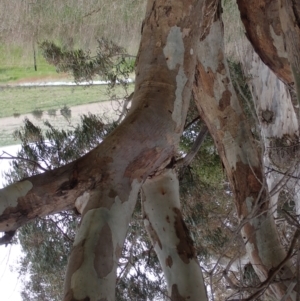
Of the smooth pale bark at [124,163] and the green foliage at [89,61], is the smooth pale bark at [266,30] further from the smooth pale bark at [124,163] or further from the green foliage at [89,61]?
the green foliage at [89,61]

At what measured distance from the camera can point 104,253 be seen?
774mm

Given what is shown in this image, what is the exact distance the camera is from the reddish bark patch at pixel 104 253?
74 centimetres

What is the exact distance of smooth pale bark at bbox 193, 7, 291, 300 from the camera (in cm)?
146

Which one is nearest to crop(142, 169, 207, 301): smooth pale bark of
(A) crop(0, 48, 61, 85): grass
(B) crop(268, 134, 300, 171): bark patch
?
(B) crop(268, 134, 300, 171): bark patch

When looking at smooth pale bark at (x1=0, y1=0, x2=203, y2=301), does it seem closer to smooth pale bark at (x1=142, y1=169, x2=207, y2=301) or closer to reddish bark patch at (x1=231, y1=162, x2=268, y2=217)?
smooth pale bark at (x1=142, y1=169, x2=207, y2=301)

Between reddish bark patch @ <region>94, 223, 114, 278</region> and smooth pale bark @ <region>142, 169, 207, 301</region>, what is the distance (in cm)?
46

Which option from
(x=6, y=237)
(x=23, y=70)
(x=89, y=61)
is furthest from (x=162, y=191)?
(x=23, y=70)

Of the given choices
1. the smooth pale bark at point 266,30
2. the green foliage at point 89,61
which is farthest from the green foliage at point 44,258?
the smooth pale bark at point 266,30

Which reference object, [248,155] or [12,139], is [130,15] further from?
[248,155]

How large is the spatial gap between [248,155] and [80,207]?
2.51 feet

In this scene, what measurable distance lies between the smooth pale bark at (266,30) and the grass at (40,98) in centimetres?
266

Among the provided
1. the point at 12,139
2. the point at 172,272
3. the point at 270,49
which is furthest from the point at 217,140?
the point at 12,139

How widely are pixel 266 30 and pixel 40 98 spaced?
311 centimetres

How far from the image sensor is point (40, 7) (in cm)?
358
